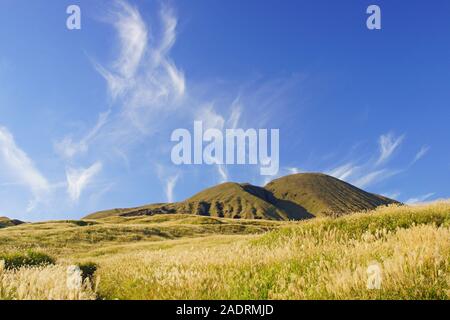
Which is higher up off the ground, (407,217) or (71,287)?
(407,217)

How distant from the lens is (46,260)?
18.8 meters

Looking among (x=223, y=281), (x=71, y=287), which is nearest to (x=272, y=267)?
(x=223, y=281)

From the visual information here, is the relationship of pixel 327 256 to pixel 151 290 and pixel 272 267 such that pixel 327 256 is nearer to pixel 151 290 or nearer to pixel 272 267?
pixel 272 267

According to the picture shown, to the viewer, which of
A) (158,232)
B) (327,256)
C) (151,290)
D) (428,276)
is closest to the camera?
(428,276)

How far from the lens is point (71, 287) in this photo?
625cm

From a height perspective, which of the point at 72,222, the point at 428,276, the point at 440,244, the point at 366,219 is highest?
the point at 72,222

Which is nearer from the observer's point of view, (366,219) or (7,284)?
(7,284)

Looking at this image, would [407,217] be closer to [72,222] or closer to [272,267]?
[272,267]

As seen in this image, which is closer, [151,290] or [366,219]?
[151,290]

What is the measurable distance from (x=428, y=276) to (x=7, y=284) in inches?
251

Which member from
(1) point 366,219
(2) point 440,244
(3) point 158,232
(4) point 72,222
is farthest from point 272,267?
(4) point 72,222

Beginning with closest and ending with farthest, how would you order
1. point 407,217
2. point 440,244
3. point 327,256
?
point 440,244 < point 327,256 < point 407,217

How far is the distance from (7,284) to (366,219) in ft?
43.3
